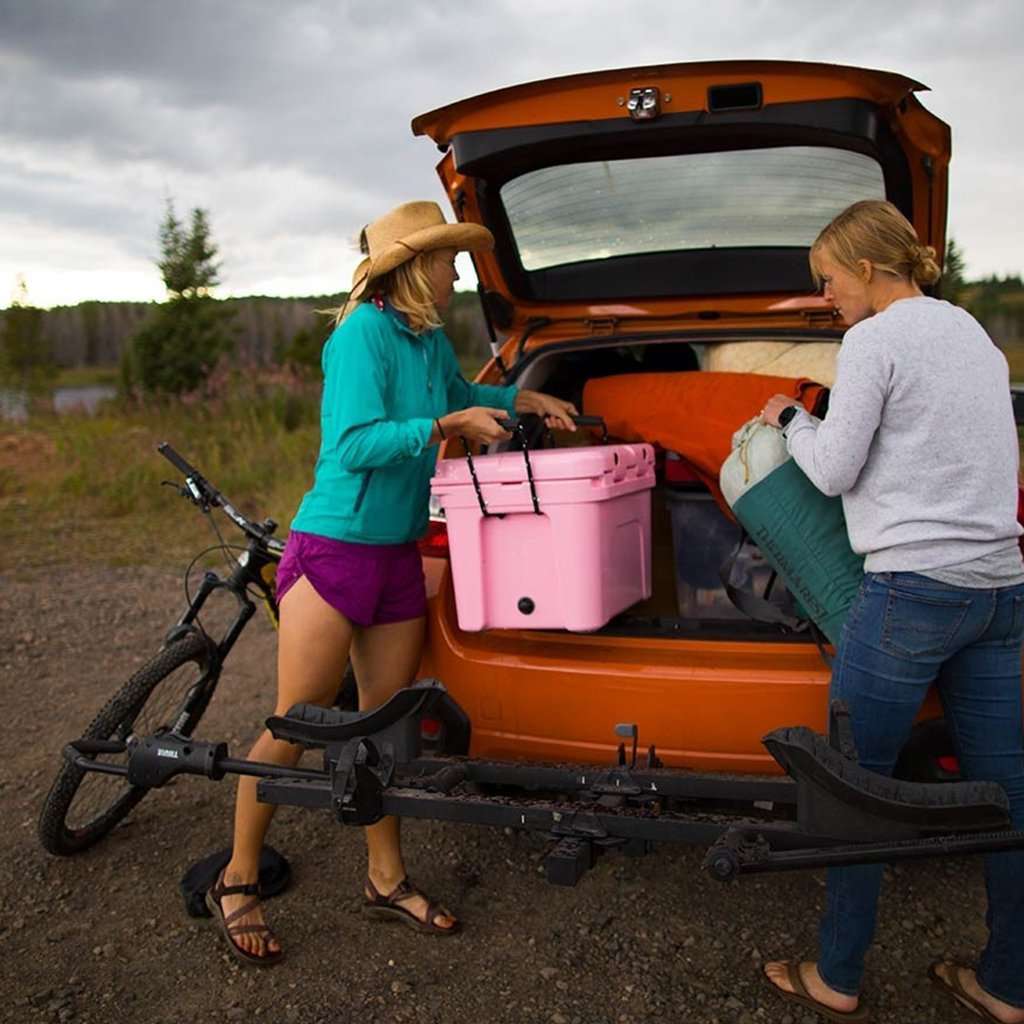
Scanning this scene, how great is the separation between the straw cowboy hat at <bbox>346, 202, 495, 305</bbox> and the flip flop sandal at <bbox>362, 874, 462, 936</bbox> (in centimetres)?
162

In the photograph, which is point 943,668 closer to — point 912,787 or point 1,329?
point 912,787

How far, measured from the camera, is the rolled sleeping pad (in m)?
2.50

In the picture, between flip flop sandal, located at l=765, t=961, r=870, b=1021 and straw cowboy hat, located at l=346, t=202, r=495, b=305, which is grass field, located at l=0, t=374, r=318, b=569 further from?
flip flop sandal, located at l=765, t=961, r=870, b=1021

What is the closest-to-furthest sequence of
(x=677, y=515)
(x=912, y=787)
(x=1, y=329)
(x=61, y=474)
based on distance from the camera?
1. (x=912, y=787)
2. (x=677, y=515)
3. (x=61, y=474)
4. (x=1, y=329)

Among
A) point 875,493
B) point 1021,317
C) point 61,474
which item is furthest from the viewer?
point 1021,317

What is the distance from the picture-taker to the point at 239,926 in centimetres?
285

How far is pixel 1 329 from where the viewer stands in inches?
1352

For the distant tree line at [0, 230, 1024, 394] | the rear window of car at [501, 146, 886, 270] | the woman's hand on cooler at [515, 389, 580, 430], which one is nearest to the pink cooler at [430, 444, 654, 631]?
the woman's hand on cooler at [515, 389, 580, 430]

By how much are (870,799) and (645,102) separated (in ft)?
6.43

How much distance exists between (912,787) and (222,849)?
2.24m

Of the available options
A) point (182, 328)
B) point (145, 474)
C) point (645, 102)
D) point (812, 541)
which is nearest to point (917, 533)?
point (812, 541)

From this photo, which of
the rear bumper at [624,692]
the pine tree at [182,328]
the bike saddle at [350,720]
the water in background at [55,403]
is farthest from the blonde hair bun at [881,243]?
the pine tree at [182,328]

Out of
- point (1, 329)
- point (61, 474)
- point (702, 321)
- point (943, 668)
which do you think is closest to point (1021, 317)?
point (61, 474)

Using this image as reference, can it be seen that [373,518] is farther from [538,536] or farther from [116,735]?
[116,735]
